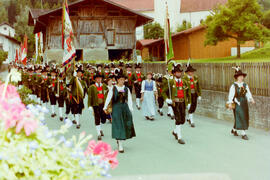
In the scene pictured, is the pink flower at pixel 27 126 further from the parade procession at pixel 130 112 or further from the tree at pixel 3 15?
the tree at pixel 3 15

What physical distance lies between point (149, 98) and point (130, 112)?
203 inches

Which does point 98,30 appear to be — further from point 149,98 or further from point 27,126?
point 27,126

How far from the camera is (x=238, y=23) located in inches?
1387

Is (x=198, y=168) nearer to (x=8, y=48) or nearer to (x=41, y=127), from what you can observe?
(x=41, y=127)

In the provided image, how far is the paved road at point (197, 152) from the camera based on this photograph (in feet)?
23.2

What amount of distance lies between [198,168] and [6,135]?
18.0ft

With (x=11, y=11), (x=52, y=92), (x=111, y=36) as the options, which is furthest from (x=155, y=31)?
(x=11, y=11)

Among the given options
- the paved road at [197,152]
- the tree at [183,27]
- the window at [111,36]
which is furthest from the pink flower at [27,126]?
the tree at [183,27]

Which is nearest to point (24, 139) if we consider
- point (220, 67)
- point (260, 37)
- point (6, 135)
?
point (6, 135)

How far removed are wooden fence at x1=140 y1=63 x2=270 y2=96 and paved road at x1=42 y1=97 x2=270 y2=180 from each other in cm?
142

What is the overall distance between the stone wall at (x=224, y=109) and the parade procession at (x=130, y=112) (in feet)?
0.11

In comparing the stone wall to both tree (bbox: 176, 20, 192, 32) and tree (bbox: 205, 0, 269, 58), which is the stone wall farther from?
tree (bbox: 176, 20, 192, 32)

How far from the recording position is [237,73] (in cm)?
1024

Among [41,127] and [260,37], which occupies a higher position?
[260,37]
